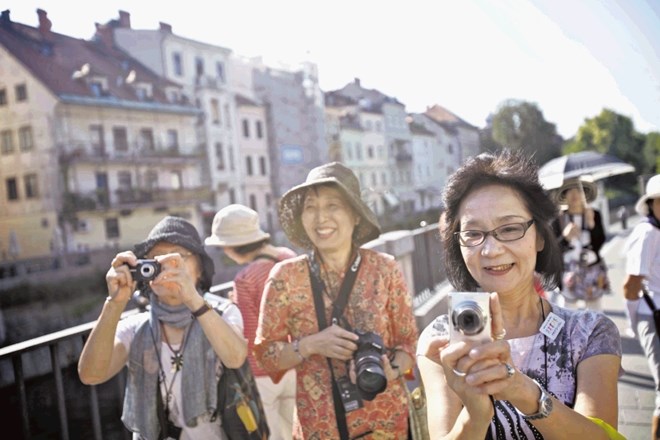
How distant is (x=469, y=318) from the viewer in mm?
1245

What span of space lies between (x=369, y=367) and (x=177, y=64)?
39.7 metres

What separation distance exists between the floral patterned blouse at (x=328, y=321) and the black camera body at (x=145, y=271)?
52 centimetres

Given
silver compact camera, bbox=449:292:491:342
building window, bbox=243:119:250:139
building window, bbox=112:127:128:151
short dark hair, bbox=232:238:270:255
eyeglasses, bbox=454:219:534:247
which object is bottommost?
silver compact camera, bbox=449:292:491:342

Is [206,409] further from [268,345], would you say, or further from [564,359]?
[564,359]

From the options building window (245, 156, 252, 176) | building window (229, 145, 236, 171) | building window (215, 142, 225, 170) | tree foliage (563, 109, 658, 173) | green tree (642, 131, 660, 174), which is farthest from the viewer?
tree foliage (563, 109, 658, 173)

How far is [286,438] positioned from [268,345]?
1.41 m

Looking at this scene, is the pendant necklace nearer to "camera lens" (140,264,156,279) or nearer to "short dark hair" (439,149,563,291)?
"camera lens" (140,264,156,279)

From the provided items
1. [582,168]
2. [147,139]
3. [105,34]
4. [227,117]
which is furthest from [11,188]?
[582,168]

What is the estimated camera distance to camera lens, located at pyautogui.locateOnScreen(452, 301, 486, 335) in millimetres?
1235

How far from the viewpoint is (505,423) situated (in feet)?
5.15

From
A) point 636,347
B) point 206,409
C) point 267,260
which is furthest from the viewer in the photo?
point 636,347

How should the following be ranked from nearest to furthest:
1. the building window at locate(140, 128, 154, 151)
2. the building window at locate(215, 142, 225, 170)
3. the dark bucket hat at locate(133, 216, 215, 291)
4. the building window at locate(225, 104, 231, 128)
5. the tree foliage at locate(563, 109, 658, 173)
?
the dark bucket hat at locate(133, 216, 215, 291) < the building window at locate(140, 128, 154, 151) < the building window at locate(215, 142, 225, 170) < the building window at locate(225, 104, 231, 128) < the tree foliage at locate(563, 109, 658, 173)

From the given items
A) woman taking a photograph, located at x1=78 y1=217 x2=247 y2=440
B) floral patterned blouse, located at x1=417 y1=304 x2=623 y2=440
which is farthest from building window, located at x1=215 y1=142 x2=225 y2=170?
floral patterned blouse, located at x1=417 y1=304 x2=623 y2=440

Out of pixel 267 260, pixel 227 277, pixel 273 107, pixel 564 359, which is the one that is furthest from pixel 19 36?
pixel 564 359
